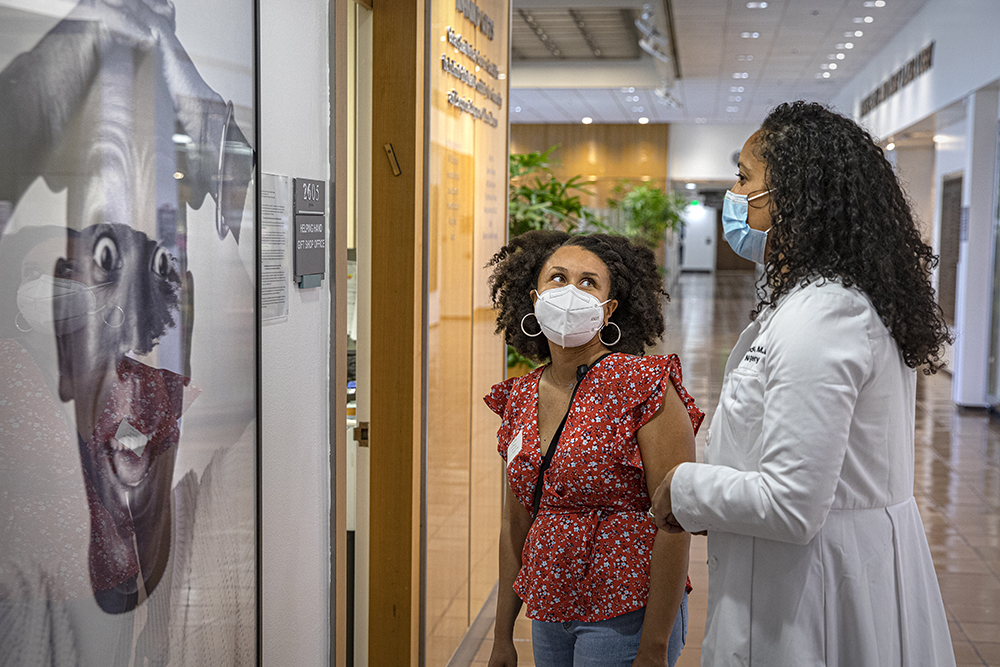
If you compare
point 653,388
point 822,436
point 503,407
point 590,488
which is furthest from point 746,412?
point 503,407

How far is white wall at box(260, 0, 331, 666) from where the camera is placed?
1930 millimetres

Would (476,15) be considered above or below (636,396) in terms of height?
above

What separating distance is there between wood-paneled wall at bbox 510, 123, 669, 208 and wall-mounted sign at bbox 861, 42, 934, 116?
955 centimetres

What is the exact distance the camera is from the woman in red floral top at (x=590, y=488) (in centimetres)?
187

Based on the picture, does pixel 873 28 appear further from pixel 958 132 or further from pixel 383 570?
pixel 383 570

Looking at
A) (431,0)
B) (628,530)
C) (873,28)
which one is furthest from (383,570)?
(873,28)

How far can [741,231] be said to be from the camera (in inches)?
78.5

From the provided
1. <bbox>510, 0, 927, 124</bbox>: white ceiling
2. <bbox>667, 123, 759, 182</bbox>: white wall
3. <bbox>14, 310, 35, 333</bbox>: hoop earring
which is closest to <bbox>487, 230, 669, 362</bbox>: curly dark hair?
<bbox>14, 310, 35, 333</bbox>: hoop earring

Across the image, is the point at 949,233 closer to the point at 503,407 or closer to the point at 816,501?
Answer: the point at 503,407

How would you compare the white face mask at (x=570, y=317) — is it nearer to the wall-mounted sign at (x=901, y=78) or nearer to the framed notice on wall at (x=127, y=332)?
the framed notice on wall at (x=127, y=332)

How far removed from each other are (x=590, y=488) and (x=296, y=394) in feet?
2.19

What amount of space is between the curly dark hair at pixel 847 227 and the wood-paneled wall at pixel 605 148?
80.5 ft

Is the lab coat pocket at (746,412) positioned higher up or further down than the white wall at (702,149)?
further down

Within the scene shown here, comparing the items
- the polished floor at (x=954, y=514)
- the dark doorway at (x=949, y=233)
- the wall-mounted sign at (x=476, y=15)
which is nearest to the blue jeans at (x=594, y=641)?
the polished floor at (x=954, y=514)
